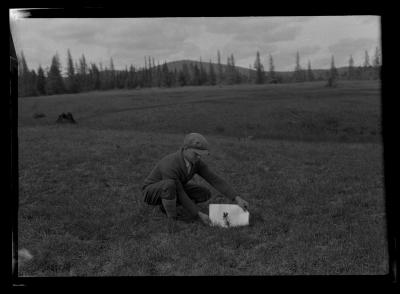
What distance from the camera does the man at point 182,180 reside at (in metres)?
6.63

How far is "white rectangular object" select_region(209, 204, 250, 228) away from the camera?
21.9ft

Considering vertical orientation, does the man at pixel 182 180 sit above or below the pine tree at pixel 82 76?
below

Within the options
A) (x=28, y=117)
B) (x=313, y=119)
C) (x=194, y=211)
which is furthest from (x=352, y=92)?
(x=194, y=211)

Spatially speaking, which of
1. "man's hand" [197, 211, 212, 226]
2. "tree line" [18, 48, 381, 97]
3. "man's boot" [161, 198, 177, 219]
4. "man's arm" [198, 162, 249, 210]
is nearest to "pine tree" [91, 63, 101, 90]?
"tree line" [18, 48, 381, 97]

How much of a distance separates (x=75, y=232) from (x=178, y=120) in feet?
69.5

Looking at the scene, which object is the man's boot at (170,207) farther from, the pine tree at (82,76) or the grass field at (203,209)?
the pine tree at (82,76)

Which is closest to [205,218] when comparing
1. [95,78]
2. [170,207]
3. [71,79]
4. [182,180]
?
[170,207]

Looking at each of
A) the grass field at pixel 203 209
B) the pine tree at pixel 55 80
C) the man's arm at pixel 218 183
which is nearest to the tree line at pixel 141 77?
the pine tree at pixel 55 80

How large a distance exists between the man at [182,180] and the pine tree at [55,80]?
38.3 m

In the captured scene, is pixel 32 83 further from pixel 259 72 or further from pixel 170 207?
pixel 170 207

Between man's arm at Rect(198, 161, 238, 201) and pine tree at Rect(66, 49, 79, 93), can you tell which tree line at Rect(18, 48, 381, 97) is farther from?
man's arm at Rect(198, 161, 238, 201)

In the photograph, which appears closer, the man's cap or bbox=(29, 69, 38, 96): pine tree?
the man's cap

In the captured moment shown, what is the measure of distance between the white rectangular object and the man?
10 cm
